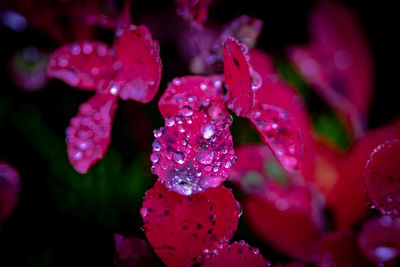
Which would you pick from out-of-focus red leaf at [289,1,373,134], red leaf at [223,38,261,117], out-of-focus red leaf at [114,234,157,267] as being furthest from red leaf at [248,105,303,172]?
out-of-focus red leaf at [289,1,373,134]

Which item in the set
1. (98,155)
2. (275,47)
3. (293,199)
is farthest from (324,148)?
(98,155)

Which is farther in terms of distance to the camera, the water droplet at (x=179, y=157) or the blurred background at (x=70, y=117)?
the blurred background at (x=70, y=117)

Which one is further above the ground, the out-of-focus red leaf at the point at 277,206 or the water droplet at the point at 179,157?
the water droplet at the point at 179,157

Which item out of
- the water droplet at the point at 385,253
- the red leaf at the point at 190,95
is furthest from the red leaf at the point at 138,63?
the water droplet at the point at 385,253

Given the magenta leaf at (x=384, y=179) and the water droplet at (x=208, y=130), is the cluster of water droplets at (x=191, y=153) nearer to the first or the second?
the water droplet at (x=208, y=130)

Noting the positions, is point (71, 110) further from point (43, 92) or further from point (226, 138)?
point (226, 138)

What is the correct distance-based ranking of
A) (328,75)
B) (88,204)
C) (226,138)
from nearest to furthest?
(226,138)
(88,204)
(328,75)
